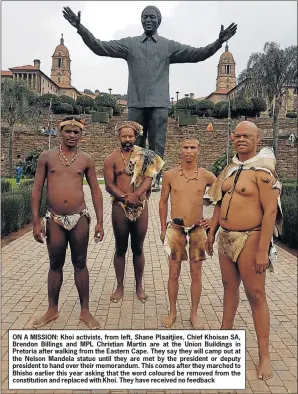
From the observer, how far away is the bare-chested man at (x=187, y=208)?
138 inches

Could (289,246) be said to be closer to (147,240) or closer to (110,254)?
(147,240)

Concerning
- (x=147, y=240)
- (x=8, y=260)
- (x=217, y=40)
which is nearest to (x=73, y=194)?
(x=217, y=40)

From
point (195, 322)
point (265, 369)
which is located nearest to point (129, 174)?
point (195, 322)

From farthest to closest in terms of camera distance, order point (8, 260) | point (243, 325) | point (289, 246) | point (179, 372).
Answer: point (289, 246) → point (8, 260) → point (243, 325) → point (179, 372)

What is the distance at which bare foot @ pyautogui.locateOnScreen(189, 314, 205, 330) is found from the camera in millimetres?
3674

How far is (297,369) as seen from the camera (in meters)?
2.94

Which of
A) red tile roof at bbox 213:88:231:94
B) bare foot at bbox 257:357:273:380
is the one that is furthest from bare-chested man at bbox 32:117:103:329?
red tile roof at bbox 213:88:231:94

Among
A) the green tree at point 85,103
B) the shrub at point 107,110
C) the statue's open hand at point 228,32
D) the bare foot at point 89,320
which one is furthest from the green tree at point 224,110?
the bare foot at point 89,320

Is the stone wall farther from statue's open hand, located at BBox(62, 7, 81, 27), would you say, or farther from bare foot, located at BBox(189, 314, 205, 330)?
bare foot, located at BBox(189, 314, 205, 330)

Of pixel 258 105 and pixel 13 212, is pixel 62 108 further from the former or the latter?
pixel 13 212

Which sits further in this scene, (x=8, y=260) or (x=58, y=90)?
(x=58, y=90)

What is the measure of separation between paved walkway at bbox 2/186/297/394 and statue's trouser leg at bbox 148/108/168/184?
1.85 m

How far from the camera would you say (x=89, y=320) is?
371cm

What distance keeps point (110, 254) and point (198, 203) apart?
3.46m
